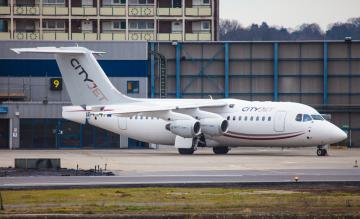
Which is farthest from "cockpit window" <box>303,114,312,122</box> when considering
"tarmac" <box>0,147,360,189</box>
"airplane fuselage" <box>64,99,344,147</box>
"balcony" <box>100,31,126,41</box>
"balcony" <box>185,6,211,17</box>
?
"balcony" <box>100,31,126,41</box>

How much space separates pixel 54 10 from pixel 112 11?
6.17 meters

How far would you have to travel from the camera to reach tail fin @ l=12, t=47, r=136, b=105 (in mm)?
67375

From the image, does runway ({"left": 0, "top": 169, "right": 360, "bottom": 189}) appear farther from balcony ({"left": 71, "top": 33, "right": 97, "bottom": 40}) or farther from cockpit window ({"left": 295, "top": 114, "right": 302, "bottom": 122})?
balcony ({"left": 71, "top": 33, "right": 97, "bottom": 40})

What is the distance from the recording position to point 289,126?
61.6 meters

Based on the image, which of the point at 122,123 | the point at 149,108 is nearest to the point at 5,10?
the point at 122,123

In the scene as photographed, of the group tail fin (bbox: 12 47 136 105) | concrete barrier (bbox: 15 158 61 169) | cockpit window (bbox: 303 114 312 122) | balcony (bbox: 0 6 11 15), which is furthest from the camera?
balcony (bbox: 0 6 11 15)

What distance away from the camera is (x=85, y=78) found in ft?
223

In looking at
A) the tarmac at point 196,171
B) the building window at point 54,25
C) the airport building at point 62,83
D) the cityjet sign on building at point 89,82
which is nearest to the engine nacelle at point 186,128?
the tarmac at point 196,171

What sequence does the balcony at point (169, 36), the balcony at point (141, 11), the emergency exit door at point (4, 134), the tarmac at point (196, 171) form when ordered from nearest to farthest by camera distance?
the tarmac at point (196, 171)
the emergency exit door at point (4, 134)
the balcony at point (169, 36)
the balcony at point (141, 11)

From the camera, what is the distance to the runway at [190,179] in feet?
122

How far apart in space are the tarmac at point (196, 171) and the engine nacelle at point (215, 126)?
253 centimetres

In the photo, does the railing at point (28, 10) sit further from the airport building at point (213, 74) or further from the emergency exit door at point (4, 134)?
the emergency exit door at point (4, 134)

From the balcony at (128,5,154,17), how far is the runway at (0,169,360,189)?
6801 centimetres

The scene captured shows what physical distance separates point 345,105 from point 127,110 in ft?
69.9
